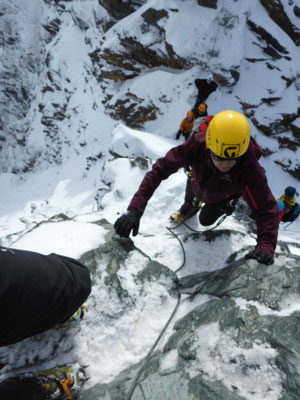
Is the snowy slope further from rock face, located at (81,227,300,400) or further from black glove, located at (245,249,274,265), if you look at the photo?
black glove, located at (245,249,274,265)

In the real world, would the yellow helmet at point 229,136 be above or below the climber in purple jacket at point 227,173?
above

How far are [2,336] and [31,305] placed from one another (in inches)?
9.1

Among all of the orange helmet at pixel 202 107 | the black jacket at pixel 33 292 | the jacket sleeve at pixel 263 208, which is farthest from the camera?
the orange helmet at pixel 202 107

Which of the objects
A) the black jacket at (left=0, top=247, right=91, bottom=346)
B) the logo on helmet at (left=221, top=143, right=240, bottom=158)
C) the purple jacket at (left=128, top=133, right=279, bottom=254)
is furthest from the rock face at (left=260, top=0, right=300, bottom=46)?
the black jacket at (left=0, top=247, right=91, bottom=346)

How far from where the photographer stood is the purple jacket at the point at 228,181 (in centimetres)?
230

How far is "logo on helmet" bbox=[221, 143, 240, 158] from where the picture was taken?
2.13 metres

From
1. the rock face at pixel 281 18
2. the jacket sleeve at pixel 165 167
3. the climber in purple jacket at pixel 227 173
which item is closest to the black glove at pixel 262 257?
the climber in purple jacket at pixel 227 173

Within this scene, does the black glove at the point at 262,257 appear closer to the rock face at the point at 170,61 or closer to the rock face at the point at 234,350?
the rock face at the point at 234,350

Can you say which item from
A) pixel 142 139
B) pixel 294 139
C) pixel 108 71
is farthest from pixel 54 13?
pixel 294 139

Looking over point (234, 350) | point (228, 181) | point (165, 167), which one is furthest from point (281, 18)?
point (234, 350)

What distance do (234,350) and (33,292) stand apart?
4.69 ft

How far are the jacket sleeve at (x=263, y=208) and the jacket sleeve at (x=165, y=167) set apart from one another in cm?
70

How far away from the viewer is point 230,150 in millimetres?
2148

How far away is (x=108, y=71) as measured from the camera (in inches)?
459
